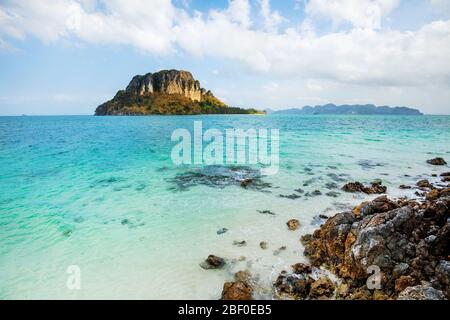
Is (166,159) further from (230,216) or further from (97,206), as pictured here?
(230,216)

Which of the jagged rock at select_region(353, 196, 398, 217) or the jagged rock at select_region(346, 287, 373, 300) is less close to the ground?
the jagged rock at select_region(353, 196, 398, 217)

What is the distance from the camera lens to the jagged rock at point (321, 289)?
21.9ft

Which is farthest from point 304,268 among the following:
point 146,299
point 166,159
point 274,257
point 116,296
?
point 166,159

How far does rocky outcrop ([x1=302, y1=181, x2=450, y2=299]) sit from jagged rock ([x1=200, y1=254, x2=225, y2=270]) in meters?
2.90

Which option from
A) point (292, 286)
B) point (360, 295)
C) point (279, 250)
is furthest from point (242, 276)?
point (360, 295)

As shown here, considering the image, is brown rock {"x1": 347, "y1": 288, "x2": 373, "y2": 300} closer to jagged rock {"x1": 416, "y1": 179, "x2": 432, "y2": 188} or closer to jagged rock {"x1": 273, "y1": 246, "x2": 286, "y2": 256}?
jagged rock {"x1": 273, "y1": 246, "x2": 286, "y2": 256}

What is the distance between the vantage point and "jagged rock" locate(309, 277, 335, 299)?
666 centimetres

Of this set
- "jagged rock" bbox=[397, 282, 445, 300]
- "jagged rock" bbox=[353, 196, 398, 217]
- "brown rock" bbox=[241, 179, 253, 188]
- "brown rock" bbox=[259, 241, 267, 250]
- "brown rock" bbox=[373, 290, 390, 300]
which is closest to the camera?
"jagged rock" bbox=[397, 282, 445, 300]

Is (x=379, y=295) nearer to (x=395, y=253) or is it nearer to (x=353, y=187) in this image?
(x=395, y=253)

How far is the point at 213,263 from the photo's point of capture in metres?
8.11

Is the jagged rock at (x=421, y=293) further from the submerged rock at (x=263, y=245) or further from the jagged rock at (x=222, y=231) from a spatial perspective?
the jagged rock at (x=222, y=231)

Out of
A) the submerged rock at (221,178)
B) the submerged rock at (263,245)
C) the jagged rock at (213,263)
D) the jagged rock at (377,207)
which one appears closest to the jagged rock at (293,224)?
the submerged rock at (263,245)

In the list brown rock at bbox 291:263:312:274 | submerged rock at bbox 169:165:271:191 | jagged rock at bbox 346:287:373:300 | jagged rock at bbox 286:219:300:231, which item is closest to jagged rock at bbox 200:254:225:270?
brown rock at bbox 291:263:312:274

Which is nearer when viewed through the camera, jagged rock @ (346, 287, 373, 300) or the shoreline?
the shoreline
